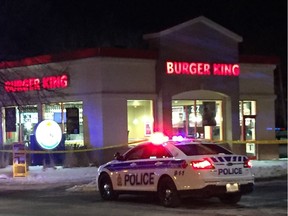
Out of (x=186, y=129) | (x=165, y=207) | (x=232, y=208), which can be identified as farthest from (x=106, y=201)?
(x=186, y=129)

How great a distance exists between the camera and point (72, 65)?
26.0m

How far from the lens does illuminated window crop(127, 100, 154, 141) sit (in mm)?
26531

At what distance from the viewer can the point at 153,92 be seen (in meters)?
26.3

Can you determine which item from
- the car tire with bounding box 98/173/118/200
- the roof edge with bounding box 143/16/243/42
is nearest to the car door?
the car tire with bounding box 98/173/118/200

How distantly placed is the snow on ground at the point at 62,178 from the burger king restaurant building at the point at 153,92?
8.74 ft

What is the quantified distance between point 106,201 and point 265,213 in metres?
4.47

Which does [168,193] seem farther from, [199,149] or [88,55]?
[88,55]

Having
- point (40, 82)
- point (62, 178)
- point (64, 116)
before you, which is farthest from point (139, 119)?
point (62, 178)

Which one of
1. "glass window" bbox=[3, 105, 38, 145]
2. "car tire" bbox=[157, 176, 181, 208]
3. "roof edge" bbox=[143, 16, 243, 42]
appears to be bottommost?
"car tire" bbox=[157, 176, 181, 208]

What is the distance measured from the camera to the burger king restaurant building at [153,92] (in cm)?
2541

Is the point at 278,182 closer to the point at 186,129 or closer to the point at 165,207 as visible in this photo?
the point at 165,207

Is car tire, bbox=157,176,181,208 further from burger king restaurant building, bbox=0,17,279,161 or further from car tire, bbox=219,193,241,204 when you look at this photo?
burger king restaurant building, bbox=0,17,279,161

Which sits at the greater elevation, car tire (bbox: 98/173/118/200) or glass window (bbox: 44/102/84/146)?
glass window (bbox: 44/102/84/146)

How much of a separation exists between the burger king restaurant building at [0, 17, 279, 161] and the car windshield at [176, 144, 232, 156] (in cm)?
1141
